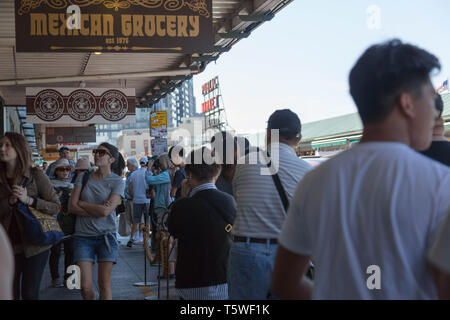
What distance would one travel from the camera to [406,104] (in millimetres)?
1603

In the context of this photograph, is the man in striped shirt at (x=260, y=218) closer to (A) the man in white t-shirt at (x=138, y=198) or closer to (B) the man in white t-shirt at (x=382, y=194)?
(B) the man in white t-shirt at (x=382, y=194)

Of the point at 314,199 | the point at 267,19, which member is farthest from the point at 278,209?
the point at 267,19

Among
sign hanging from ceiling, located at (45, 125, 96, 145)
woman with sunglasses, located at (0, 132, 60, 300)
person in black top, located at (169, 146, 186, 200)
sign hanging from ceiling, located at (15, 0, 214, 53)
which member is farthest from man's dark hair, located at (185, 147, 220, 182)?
sign hanging from ceiling, located at (45, 125, 96, 145)

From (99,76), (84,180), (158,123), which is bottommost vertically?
(84,180)

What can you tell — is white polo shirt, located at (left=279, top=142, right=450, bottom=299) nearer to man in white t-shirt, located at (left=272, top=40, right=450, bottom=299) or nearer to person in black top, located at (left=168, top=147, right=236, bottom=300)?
man in white t-shirt, located at (left=272, top=40, right=450, bottom=299)

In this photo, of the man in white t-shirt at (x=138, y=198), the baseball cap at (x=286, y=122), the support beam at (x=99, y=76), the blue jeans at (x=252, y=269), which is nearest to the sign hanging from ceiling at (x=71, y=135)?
the support beam at (x=99, y=76)

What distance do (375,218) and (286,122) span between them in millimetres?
2124

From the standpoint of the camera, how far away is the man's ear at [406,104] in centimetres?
160

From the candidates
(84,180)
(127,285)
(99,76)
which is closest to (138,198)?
(99,76)

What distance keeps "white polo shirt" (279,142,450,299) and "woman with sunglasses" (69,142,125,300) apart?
3.88 metres

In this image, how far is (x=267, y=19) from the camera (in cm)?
955

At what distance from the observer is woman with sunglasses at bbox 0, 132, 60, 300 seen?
4312 millimetres

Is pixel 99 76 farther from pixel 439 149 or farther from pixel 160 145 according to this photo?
pixel 439 149
